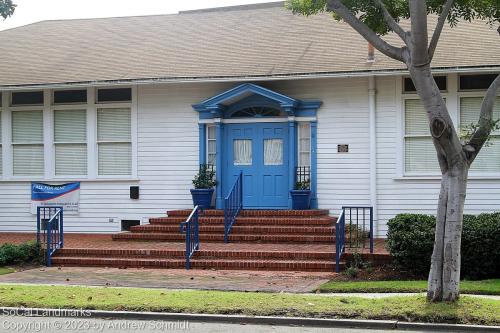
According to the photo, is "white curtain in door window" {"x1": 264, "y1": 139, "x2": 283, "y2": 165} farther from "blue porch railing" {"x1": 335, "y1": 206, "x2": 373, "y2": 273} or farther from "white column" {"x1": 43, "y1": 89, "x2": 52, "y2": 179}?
"white column" {"x1": 43, "y1": 89, "x2": 52, "y2": 179}

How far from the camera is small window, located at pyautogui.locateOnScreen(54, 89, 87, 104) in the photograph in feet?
64.1

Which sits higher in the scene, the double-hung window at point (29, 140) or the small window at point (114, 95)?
the small window at point (114, 95)

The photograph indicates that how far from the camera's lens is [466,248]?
12547 millimetres

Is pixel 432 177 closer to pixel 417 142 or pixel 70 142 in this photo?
pixel 417 142

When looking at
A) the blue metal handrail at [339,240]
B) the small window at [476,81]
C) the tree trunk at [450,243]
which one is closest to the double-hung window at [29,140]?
the blue metal handrail at [339,240]

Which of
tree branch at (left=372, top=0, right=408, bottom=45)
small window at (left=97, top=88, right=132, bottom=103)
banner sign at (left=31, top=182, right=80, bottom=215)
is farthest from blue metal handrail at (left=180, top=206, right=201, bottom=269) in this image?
tree branch at (left=372, top=0, right=408, bottom=45)

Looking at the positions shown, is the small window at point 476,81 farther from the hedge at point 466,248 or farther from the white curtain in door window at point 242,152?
the white curtain in door window at point 242,152

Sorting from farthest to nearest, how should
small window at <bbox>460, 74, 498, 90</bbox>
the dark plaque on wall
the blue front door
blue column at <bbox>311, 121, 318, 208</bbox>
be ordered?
the blue front door < blue column at <bbox>311, 121, 318, 208</bbox> < the dark plaque on wall < small window at <bbox>460, 74, 498, 90</bbox>

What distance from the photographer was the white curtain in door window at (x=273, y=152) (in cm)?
1827

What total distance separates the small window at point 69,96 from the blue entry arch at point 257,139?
3.31 metres

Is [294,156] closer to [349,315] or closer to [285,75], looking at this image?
[285,75]

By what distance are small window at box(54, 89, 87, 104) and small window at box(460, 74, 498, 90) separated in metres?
9.77

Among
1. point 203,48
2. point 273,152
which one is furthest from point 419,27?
point 203,48

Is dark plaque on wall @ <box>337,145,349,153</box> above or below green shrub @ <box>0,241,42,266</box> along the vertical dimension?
above
